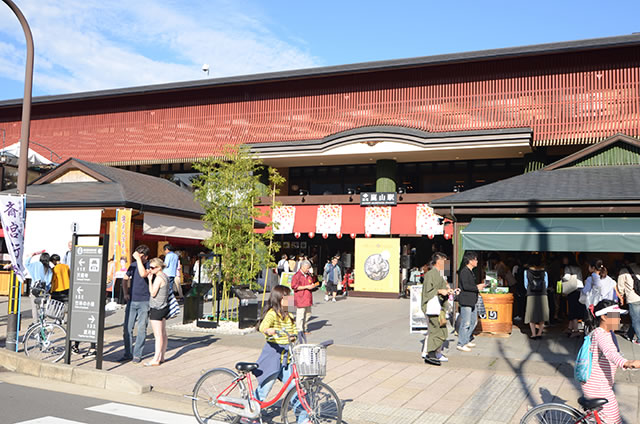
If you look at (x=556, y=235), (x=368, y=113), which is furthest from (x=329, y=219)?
(x=556, y=235)

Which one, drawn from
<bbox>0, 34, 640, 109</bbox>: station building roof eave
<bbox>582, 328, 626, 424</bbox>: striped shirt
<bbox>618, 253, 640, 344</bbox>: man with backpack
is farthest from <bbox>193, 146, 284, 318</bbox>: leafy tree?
<bbox>0, 34, 640, 109</bbox>: station building roof eave

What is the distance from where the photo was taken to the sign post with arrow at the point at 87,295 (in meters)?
8.52

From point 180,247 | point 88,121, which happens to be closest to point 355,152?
point 180,247

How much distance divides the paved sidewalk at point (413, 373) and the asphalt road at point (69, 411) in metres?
1.01

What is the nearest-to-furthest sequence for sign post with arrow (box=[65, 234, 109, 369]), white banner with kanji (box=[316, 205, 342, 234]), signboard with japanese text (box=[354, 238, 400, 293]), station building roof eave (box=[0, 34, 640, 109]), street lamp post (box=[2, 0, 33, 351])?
sign post with arrow (box=[65, 234, 109, 369]) < street lamp post (box=[2, 0, 33, 351]) < station building roof eave (box=[0, 34, 640, 109]) < signboard with japanese text (box=[354, 238, 400, 293]) < white banner with kanji (box=[316, 205, 342, 234])

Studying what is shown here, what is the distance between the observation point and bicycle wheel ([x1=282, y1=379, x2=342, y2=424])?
18.5ft

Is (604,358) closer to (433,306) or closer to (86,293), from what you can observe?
(433,306)

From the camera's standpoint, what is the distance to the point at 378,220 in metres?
26.5

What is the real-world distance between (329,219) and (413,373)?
739 inches

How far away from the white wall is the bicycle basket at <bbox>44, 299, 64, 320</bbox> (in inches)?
300

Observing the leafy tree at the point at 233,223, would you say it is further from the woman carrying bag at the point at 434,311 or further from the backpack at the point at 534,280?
the backpack at the point at 534,280

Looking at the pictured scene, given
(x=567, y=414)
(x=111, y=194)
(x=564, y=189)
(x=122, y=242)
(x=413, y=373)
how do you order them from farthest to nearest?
(x=111, y=194)
(x=122, y=242)
(x=564, y=189)
(x=413, y=373)
(x=567, y=414)

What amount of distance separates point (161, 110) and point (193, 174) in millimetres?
4229

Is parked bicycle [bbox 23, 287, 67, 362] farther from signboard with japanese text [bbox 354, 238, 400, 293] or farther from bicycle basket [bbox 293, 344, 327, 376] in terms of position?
signboard with japanese text [bbox 354, 238, 400, 293]
